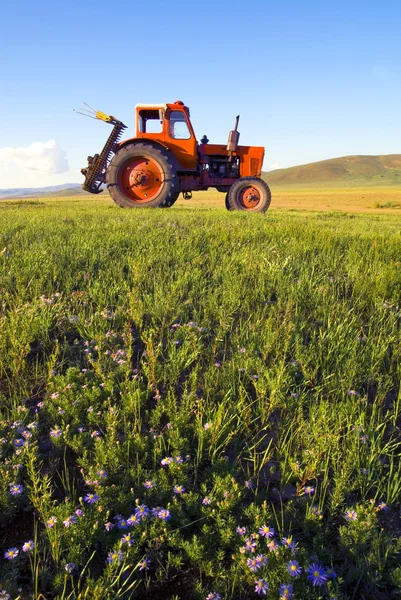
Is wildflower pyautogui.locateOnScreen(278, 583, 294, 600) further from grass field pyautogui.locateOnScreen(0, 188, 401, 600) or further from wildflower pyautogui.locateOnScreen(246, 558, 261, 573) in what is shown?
wildflower pyautogui.locateOnScreen(246, 558, 261, 573)

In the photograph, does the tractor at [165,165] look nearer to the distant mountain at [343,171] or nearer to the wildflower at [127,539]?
the wildflower at [127,539]

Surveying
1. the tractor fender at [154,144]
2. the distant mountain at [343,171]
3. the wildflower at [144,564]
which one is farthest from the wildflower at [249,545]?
the distant mountain at [343,171]

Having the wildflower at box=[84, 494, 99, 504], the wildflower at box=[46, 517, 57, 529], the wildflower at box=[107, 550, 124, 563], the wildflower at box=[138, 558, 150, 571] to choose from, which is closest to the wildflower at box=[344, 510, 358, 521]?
the wildflower at box=[138, 558, 150, 571]

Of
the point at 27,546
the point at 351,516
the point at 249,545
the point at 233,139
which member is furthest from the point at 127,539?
the point at 233,139

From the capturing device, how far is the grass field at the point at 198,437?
160 centimetres

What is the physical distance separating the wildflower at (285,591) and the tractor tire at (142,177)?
417 inches

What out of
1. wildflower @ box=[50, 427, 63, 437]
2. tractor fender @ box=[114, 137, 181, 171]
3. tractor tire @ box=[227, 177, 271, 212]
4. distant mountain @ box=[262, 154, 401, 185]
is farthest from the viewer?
distant mountain @ box=[262, 154, 401, 185]

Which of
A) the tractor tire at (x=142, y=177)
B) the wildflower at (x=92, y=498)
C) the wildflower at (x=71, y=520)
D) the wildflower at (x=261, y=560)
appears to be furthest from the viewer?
the tractor tire at (x=142, y=177)

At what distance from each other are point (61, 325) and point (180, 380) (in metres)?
1.20

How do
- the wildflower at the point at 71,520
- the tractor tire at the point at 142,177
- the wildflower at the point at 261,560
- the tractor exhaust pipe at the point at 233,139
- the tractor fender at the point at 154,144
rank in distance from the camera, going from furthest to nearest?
the tractor exhaust pipe at the point at 233,139
the tractor fender at the point at 154,144
the tractor tire at the point at 142,177
the wildflower at the point at 71,520
the wildflower at the point at 261,560

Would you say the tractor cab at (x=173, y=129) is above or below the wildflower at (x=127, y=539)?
above

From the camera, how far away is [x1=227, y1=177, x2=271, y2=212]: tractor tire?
11.8 meters

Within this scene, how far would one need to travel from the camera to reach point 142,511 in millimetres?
1725

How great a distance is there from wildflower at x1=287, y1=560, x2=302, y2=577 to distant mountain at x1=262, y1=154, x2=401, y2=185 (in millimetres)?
171234
